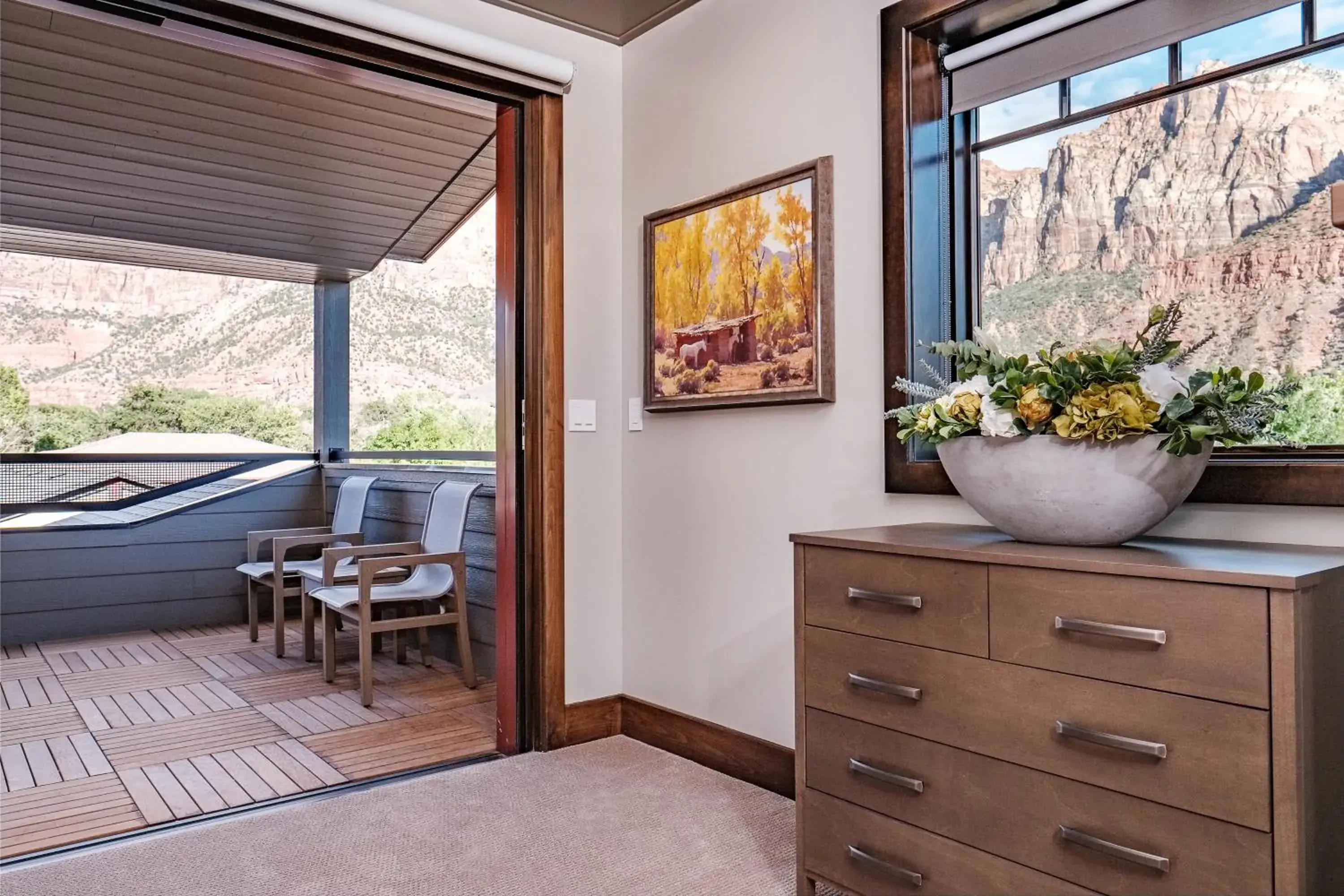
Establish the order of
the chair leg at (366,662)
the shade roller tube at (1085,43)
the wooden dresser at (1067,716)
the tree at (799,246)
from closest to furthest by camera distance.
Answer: the wooden dresser at (1067,716) < the shade roller tube at (1085,43) < the tree at (799,246) < the chair leg at (366,662)

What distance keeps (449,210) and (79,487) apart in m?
2.82

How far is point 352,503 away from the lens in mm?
5238

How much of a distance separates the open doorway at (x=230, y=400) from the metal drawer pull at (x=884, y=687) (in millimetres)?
1394

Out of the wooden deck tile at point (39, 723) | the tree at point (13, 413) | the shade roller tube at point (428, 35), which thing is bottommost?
the wooden deck tile at point (39, 723)

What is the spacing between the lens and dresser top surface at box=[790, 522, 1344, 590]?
1320mm

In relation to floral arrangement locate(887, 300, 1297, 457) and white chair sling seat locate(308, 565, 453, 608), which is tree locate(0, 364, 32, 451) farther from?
floral arrangement locate(887, 300, 1297, 457)

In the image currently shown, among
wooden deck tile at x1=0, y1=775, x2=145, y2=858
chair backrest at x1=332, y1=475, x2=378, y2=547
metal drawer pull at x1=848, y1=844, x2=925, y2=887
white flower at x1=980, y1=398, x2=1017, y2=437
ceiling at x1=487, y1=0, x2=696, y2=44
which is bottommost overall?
wooden deck tile at x1=0, y1=775, x2=145, y2=858

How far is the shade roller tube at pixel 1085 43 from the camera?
1910mm

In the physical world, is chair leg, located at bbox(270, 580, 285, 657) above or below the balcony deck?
above

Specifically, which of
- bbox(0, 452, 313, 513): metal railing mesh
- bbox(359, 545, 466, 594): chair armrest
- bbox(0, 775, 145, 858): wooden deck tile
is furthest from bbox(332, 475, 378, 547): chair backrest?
bbox(0, 775, 145, 858): wooden deck tile

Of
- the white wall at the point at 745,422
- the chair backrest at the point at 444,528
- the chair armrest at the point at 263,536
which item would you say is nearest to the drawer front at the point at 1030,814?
the white wall at the point at 745,422

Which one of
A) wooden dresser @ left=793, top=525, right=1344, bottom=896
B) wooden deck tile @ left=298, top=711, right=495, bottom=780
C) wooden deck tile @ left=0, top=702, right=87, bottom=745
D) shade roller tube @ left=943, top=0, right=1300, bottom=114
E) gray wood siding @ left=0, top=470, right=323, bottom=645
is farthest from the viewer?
gray wood siding @ left=0, top=470, right=323, bottom=645

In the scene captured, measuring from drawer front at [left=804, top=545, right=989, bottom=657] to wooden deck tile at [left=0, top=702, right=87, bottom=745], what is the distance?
296 centimetres

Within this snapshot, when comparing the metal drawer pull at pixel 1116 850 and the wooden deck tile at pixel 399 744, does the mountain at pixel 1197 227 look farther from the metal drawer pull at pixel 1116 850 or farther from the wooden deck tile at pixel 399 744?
the wooden deck tile at pixel 399 744
